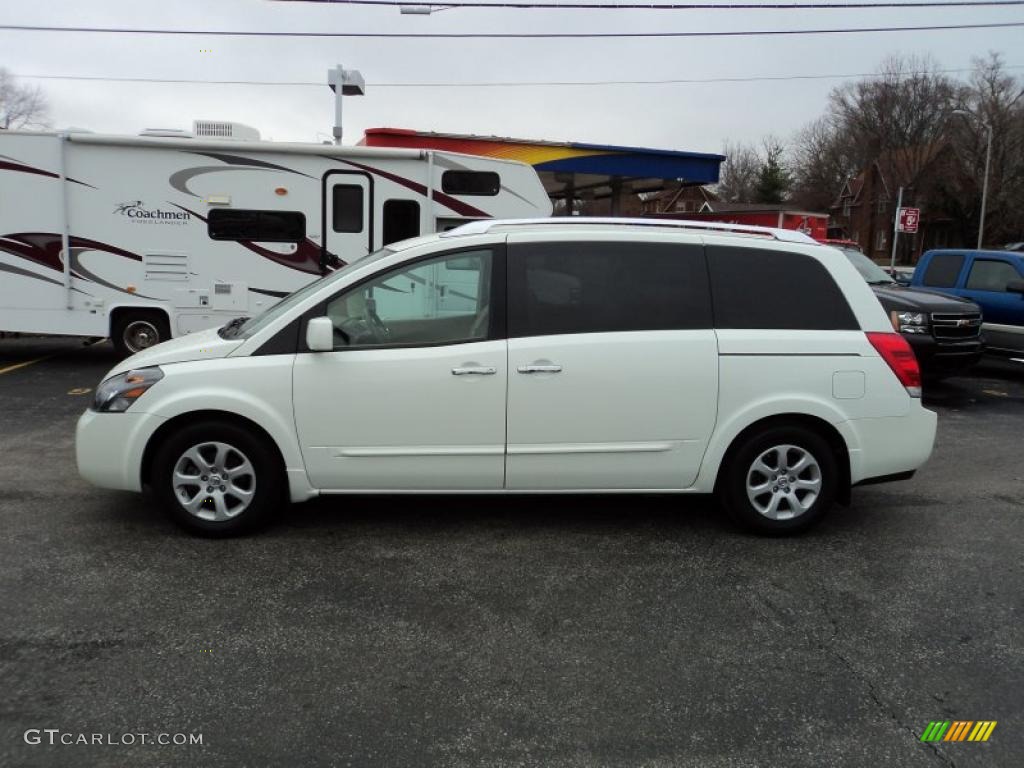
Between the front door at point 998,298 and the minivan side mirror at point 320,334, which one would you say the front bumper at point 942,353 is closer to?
the front door at point 998,298

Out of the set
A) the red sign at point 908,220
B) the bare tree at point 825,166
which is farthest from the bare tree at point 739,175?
the red sign at point 908,220

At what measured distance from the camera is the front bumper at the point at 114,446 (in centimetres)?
435

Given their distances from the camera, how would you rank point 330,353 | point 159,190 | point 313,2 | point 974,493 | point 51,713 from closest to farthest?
point 51,713
point 330,353
point 974,493
point 159,190
point 313,2

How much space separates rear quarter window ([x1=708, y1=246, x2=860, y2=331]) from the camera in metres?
4.58

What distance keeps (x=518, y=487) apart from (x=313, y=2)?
1290 centimetres

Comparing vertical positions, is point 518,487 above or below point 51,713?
above

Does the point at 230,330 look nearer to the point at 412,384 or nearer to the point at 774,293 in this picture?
the point at 412,384

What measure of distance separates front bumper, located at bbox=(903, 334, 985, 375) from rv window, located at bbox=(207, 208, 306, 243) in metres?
7.50

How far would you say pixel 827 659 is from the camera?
333 centimetres

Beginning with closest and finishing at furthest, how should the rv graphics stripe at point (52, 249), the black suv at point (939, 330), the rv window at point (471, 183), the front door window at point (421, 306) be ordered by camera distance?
the front door window at point (421, 306) < the rv graphics stripe at point (52, 249) < the black suv at point (939, 330) < the rv window at point (471, 183)

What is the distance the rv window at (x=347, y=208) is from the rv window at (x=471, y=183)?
42.4 inches

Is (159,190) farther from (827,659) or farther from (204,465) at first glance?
(827,659)

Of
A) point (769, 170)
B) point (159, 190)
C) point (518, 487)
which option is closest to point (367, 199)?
point (159, 190)

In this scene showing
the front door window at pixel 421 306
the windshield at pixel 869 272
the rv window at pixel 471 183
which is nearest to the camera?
the front door window at pixel 421 306
